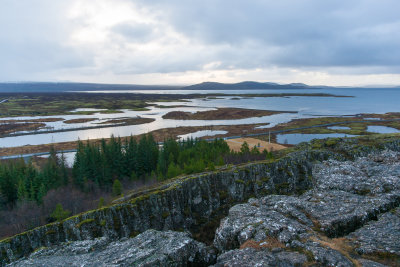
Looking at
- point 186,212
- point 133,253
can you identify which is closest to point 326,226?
point 133,253

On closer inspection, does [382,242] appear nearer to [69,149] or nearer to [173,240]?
[173,240]

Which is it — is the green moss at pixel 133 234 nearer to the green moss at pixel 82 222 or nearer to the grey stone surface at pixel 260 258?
the green moss at pixel 82 222

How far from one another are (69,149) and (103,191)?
55.4 metres

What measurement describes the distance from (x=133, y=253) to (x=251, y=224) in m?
11.2

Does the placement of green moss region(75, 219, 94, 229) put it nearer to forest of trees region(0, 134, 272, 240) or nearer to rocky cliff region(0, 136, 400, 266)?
rocky cliff region(0, 136, 400, 266)

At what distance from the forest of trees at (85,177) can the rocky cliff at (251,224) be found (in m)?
10.5

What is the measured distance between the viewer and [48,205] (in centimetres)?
4966

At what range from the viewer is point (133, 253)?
67.4 feet

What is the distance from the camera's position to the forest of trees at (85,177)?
47.7 metres

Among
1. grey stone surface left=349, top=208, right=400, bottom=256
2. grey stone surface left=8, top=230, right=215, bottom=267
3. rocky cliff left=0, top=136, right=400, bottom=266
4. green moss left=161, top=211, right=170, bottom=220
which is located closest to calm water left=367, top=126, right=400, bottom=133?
rocky cliff left=0, top=136, right=400, bottom=266

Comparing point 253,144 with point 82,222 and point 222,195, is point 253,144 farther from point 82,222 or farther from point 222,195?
point 82,222

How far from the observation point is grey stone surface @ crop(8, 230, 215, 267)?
19.6 meters

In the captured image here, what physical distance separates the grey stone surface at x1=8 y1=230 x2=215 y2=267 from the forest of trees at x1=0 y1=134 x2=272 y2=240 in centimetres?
1819

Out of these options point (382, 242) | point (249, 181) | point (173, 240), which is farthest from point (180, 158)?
point (382, 242)
